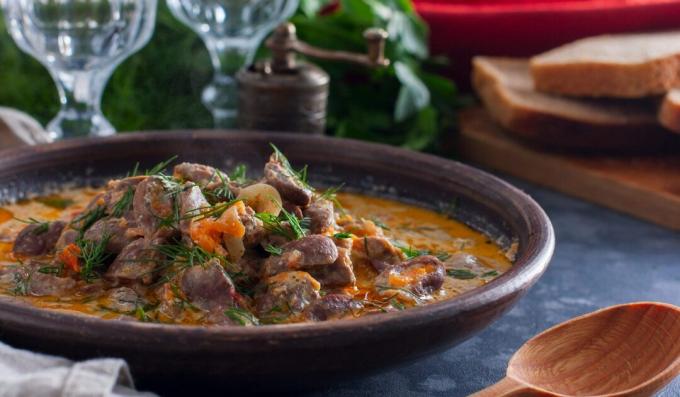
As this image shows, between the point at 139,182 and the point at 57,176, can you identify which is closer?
the point at 139,182

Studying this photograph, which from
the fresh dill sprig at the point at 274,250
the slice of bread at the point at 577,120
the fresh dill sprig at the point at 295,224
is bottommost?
the slice of bread at the point at 577,120

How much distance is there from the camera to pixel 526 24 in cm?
599

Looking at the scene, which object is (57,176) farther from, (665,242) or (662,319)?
(665,242)

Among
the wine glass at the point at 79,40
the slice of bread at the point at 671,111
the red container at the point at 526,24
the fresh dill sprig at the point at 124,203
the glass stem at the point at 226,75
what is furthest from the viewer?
the red container at the point at 526,24

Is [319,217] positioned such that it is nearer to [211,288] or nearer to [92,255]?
[211,288]

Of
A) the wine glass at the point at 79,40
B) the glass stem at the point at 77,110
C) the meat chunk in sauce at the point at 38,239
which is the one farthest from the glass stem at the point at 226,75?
the meat chunk in sauce at the point at 38,239

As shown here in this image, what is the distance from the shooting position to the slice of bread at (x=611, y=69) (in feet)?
16.9

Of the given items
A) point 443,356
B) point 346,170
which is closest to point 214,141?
point 346,170

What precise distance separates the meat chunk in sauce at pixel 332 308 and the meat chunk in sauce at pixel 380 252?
0.32 metres

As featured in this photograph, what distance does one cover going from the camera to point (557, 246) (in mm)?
4277

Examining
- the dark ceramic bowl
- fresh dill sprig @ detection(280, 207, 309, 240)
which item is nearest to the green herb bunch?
the dark ceramic bowl

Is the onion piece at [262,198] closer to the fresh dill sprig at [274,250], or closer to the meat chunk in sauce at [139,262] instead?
the fresh dill sprig at [274,250]

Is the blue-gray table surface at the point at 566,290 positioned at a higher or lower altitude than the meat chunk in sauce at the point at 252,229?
lower

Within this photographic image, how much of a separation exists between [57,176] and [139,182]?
3.08 feet
